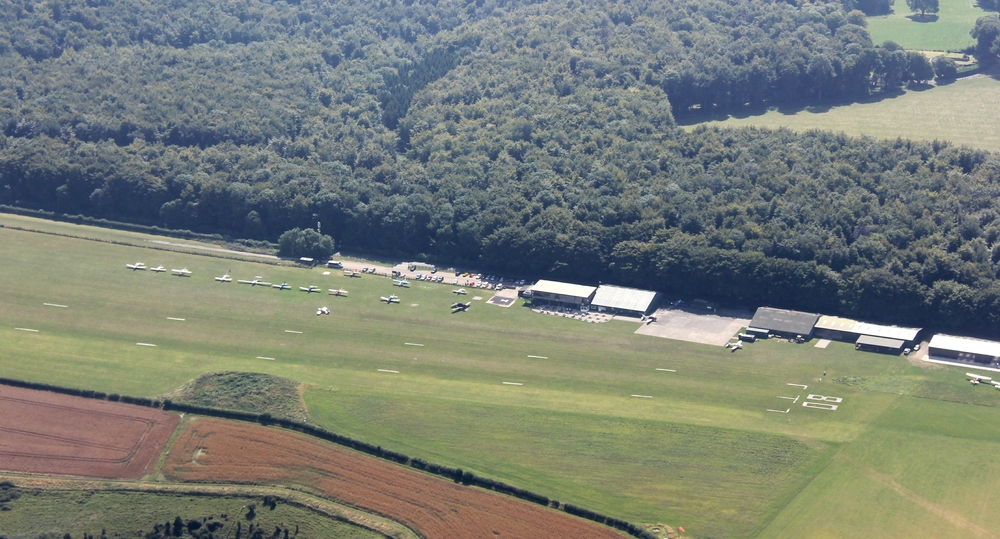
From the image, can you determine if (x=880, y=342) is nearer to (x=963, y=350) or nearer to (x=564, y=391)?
(x=963, y=350)

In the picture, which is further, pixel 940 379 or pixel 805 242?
pixel 805 242

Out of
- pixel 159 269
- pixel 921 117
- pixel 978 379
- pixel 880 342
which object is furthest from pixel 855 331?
pixel 159 269

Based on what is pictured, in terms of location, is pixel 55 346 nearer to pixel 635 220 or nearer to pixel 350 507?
pixel 350 507

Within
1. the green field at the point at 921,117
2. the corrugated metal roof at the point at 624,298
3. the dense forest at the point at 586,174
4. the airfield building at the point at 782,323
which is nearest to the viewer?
the airfield building at the point at 782,323

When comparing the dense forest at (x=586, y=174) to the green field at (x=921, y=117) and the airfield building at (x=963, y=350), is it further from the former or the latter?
the green field at (x=921, y=117)

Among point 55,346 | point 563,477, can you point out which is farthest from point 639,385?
point 55,346

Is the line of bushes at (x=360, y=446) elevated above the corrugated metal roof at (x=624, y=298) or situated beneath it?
situated beneath

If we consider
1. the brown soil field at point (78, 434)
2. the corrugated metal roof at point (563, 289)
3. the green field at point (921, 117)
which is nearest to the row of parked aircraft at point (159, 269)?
the brown soil field at point (78, 434)
